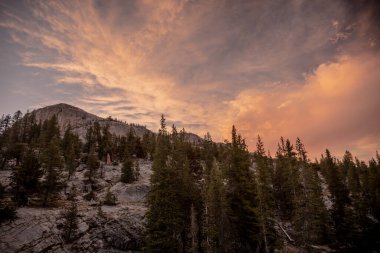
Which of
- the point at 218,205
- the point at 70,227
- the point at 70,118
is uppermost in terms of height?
the point at 70,118

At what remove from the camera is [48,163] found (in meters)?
35.0

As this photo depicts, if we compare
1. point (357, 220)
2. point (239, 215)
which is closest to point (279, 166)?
point (357, 220)

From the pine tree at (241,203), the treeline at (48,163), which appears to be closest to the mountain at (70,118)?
the treeline at (48,163)

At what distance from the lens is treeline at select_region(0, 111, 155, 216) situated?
31609mm

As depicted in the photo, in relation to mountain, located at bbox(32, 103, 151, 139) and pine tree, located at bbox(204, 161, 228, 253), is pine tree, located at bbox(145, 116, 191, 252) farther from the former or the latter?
mountain, located at bbox(32, 103, 151, 139)

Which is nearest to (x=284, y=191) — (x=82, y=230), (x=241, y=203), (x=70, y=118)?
(x=241, y=203)

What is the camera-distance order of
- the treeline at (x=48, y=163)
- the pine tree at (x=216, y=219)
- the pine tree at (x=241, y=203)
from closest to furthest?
1. the pine tree at (x=216, y=219)
2. the pine tree at (x=241, y=203)
3. the treeline at (x=48, y=163)

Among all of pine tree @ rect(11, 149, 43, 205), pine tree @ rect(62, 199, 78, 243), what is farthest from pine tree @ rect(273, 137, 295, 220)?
pine tree @ rect(11, 149, 43, 205)

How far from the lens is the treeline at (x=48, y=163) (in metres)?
31.6

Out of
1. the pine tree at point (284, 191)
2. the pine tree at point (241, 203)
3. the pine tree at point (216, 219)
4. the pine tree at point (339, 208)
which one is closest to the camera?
the pine tree at point (216, 219)

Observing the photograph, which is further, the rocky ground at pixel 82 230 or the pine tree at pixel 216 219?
the pine tree at pixel 216 219

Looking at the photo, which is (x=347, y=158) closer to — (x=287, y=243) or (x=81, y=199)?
(x=287, y=243)

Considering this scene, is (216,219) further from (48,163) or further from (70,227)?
(48,163)

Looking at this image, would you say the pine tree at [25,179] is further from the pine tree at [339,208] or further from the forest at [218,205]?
the pine tree at [339,208]
